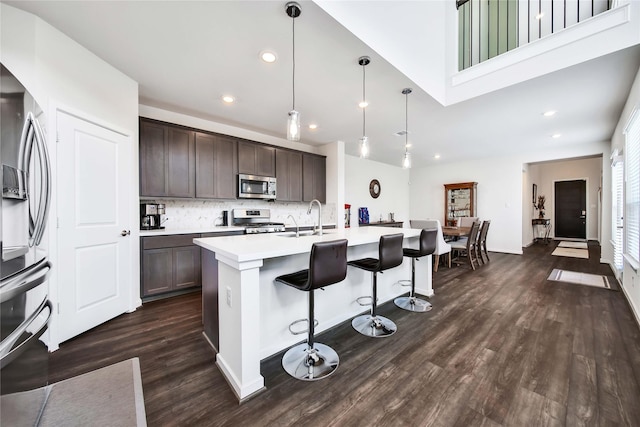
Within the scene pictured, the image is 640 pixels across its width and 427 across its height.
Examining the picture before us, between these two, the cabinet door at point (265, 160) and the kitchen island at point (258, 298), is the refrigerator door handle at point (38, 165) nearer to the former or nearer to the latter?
the kitchen island at point (258, 298)

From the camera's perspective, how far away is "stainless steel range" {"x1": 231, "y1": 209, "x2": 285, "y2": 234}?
13.5 feet

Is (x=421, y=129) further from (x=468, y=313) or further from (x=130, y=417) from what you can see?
(x=130, y=417)

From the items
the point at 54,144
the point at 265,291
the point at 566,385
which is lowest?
the point at 566,385

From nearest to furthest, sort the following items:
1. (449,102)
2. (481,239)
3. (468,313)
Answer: (468,313)
(449,102)
(481,239)

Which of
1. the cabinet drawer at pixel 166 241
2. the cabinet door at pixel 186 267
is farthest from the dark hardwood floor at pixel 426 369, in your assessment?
the cabinet drawer at pixel 166 241

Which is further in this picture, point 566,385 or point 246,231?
point 246,231

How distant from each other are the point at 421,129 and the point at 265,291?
3903 mm

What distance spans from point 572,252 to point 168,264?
8.98m

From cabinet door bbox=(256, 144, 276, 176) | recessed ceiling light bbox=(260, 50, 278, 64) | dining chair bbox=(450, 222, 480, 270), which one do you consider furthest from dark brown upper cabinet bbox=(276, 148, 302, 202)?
dining chair bbox=(450, 222, 480, 270)

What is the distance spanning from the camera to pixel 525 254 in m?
6.18

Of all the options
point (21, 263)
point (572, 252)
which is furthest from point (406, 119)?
point (572, 252)

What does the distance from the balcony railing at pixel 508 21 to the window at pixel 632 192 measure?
1.41 metres

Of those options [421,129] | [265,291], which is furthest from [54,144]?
[421,129]

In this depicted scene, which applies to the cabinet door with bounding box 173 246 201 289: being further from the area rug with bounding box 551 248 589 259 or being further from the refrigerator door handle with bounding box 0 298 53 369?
the area rug with bounding box 551 248 589 259
